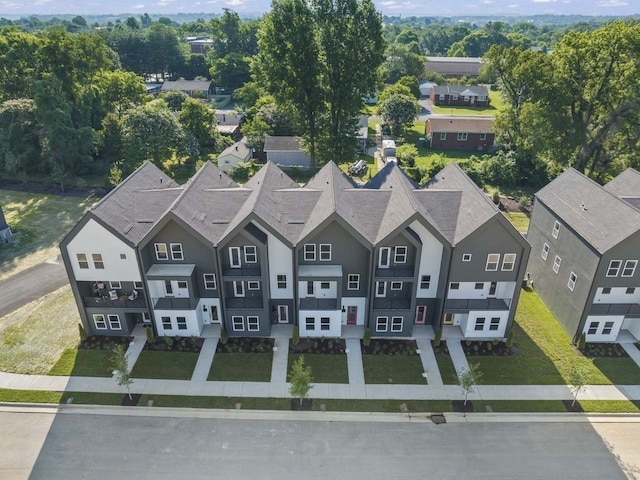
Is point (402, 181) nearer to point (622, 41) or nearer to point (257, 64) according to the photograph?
point (257, 64)

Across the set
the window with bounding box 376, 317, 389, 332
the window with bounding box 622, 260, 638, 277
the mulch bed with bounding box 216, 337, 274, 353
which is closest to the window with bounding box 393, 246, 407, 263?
the window with bounding box 376, 317, 389, 332

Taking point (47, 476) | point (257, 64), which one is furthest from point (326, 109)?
point (47, 476)

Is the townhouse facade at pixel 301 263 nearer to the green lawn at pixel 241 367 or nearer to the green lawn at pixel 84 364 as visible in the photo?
the green lawn at pixel 84 364

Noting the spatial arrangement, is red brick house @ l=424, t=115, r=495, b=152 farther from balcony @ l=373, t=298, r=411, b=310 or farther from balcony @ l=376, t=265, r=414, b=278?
balcony @ l=373, t=298, r=411, b=310

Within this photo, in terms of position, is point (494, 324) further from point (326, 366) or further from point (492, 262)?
point (326, 366)

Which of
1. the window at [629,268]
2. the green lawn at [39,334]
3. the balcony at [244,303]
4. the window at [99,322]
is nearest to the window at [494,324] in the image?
the window at [629,268]

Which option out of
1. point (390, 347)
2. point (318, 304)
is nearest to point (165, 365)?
point (318, 304)
